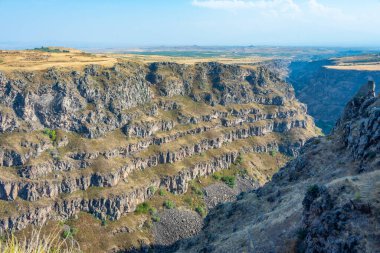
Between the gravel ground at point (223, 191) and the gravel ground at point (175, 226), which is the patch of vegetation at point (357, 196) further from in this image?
the gravel ground at point (223, 191)

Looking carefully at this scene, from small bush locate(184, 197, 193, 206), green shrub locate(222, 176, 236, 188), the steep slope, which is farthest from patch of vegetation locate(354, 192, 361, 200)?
green shrub locate(222, 176, 236, 188)

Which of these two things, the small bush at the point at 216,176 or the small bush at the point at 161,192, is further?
the small bush at the point at 216,176

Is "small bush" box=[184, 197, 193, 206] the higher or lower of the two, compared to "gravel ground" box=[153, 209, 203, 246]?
higher

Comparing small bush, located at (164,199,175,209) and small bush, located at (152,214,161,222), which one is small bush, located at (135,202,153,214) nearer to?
small bush, located at (152,214,161,222)

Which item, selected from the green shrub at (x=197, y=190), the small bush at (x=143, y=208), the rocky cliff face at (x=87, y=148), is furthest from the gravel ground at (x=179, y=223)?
the rocky cliff face at (x=87, y=148)

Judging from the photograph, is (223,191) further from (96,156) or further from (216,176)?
(96,156)

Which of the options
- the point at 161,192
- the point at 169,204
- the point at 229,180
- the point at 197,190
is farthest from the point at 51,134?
the point at 229,180
